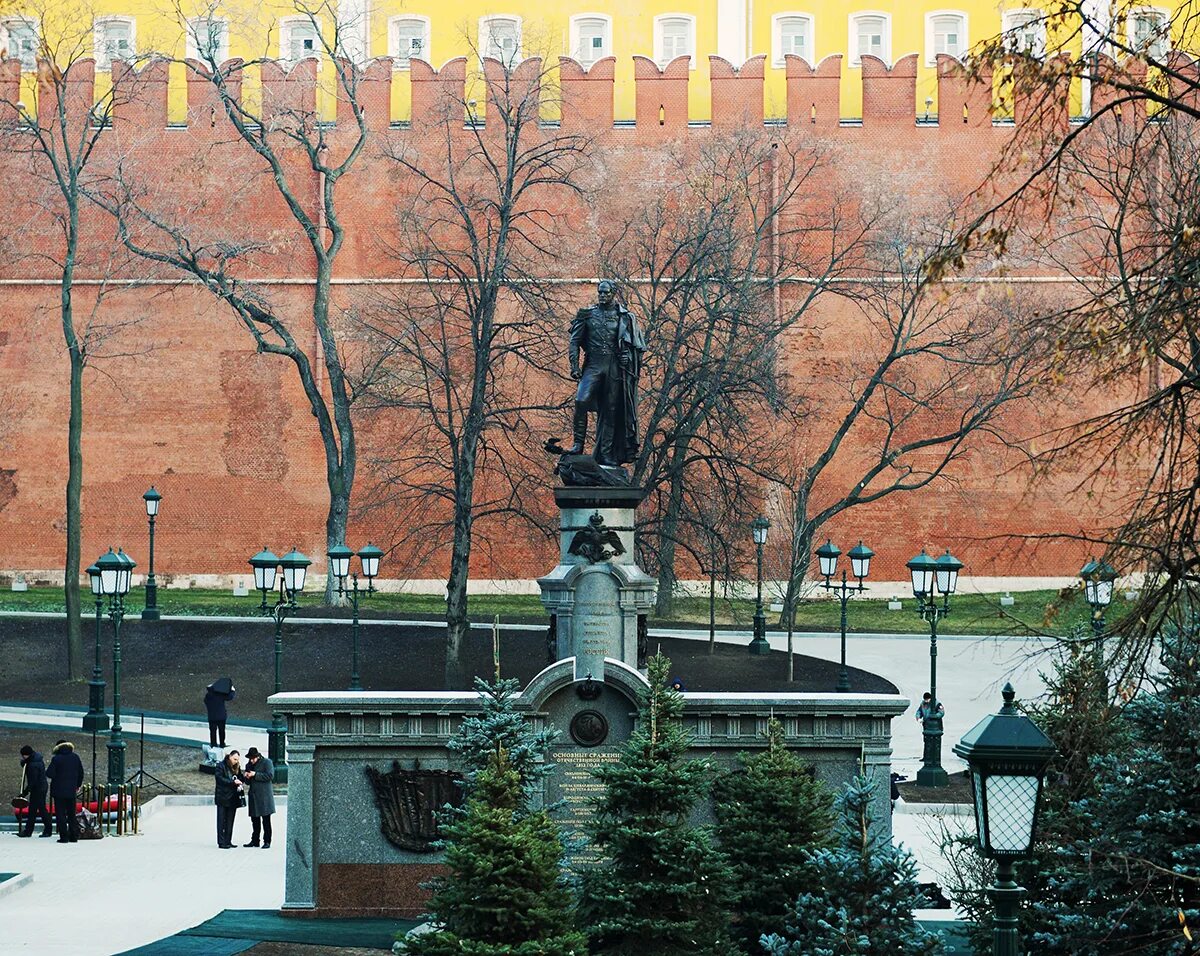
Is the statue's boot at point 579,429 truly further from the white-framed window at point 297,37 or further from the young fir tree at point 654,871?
the white-framed window at point 297,37

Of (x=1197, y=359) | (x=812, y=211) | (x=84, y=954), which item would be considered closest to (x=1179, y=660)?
(x=1197, y=359)

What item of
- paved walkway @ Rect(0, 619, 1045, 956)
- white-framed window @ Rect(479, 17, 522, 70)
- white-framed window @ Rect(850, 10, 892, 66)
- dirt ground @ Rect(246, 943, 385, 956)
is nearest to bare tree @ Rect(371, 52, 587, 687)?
white-framed window @ Rect(479, 17, 522, 70)

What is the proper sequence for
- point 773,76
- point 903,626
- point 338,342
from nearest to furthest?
point 903,626
point 338,342
point 773,76

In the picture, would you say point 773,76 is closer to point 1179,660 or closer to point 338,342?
point 338,342

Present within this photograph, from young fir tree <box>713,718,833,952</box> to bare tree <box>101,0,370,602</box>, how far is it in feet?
75.8

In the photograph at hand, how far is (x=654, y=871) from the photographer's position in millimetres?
10867

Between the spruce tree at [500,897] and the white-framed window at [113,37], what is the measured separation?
32180 millimetres

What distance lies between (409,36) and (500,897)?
124ft

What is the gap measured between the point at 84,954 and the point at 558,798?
349 cm

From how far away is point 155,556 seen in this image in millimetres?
39062

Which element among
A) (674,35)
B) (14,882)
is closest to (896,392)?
(674,35)

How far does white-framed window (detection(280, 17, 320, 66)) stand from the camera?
143ft

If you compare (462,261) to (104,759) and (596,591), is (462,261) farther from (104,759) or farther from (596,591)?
(596,591)

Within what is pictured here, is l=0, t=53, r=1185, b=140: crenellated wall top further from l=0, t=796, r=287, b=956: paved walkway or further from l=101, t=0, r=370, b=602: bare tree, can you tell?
l=0, t=796, r=287, b=956: paved walkway
